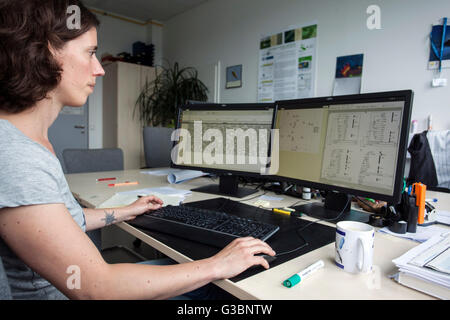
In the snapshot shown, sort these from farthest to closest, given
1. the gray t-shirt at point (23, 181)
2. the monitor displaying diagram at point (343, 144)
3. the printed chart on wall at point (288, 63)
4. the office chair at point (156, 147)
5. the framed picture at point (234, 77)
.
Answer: the framed picture at point (234, 77), the printed chart on wall at point (288, 63), the office chair at point (156, 147), the monitor displaying diagram at point (343, 144), the gray t-shirt at point (23, 181)

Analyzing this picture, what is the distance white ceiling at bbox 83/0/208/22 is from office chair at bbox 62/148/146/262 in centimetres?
281

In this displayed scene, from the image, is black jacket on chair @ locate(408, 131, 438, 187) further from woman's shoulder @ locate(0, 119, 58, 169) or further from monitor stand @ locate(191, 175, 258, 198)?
woman's shoulder @ locate(0, 119, 58, 169)

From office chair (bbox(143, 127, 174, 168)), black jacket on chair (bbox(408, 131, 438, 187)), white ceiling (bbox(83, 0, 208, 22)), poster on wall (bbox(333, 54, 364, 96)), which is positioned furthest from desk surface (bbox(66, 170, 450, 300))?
white ceiling (bbox(83, 0, 208, 22))

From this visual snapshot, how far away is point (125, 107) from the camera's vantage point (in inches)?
167

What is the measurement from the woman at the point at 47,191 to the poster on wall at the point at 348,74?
2320 mm

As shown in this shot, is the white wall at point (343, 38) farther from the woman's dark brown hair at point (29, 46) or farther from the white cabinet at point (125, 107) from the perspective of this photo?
the woman's dark brown hair at point (29, 46)

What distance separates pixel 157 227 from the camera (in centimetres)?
88

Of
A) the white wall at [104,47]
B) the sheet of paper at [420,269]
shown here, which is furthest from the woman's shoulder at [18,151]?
the white wall at [104,47]

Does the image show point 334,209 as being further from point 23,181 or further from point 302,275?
point 23,181

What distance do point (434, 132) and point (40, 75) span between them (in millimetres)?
2405

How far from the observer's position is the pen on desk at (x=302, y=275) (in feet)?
1.82

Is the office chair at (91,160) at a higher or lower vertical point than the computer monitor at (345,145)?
lower

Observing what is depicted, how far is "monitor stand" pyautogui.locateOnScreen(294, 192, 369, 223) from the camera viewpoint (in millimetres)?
1018
